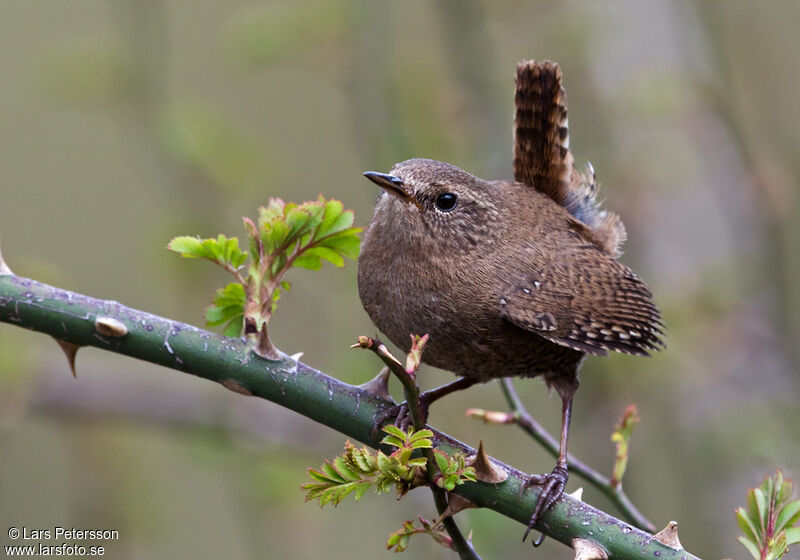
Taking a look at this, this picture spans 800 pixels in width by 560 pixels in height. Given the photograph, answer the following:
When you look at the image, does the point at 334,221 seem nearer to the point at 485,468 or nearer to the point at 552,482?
the point at 485,468

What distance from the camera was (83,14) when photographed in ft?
22.4

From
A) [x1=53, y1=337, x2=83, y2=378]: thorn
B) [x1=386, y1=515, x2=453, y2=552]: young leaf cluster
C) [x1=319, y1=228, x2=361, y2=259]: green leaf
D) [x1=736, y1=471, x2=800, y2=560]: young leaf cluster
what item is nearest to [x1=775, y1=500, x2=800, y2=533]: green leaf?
[x1=736, y1=471, x2=800, y2=560]: young leaf cluster

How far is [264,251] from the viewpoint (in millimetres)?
1788

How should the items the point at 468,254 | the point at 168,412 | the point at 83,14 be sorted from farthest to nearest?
1. the point at 83,14
2. the point at 168,412
3. the point at 468,254

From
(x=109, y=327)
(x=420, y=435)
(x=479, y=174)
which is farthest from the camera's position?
(x=479, y=174)

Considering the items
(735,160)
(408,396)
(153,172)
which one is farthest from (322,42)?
(408,396)

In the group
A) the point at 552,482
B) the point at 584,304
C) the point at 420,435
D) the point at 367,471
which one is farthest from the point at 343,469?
the point at 584,304

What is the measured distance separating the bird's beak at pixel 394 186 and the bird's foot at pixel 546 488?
79cm

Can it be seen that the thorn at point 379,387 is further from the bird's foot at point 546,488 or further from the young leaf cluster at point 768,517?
the young leaf cluster at point 768,517

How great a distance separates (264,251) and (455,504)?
593 mm

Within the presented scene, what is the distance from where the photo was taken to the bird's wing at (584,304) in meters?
2.40

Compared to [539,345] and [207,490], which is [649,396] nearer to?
[539,345]

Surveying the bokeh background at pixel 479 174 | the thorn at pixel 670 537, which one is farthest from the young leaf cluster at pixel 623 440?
the bokeh background at pixel 479 174

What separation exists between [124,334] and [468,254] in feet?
3.56
